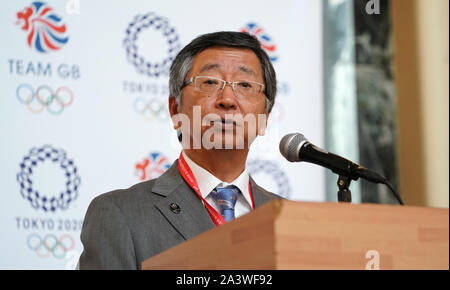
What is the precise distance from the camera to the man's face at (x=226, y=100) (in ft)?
8.14

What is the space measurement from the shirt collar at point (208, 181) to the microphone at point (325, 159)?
0.51 meters

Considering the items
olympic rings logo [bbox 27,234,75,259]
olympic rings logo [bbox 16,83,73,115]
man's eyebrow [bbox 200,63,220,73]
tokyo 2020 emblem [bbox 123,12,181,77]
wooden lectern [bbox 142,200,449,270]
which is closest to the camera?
wooden lectern [bbox 142,200,449,270]

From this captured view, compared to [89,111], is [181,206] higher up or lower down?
lower down

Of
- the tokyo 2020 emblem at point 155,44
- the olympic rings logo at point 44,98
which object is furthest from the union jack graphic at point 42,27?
the tokyo 2020 emblem at point 155,44

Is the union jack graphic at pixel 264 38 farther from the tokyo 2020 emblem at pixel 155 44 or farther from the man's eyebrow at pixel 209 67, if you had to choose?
the man's eyebrow at pixel 209 67

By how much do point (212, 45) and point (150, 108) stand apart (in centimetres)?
86

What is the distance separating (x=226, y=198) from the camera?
2.42 m

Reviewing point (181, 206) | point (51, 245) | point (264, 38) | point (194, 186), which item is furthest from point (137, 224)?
point (264, 38)

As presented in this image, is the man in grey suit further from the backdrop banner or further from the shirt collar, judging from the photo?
the backdrop banner

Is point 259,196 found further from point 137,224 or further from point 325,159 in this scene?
point 325,159

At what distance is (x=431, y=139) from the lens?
4.61m

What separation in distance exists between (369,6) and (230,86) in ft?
7.28

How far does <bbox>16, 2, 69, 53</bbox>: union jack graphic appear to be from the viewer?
3.26 metres

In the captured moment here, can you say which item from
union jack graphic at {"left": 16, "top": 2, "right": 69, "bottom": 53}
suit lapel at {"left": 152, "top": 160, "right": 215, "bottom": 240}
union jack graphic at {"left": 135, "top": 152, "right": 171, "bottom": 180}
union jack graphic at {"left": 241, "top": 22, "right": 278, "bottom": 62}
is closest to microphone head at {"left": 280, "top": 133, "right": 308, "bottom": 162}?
suit lapel at {"left": 152, "top": 160, "right": 215, "bottom": 240}
